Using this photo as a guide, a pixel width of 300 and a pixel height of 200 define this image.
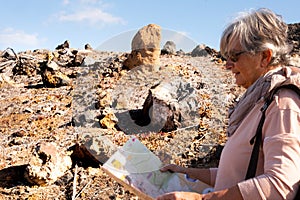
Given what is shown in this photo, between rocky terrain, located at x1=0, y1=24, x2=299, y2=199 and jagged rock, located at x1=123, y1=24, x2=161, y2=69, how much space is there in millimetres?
91

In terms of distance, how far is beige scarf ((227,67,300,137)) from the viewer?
4.62 ft

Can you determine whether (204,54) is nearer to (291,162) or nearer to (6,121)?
(6,121)

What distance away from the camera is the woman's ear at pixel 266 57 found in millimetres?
1548

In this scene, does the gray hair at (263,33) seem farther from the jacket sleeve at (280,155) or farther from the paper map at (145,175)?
the paper map at (145,175)

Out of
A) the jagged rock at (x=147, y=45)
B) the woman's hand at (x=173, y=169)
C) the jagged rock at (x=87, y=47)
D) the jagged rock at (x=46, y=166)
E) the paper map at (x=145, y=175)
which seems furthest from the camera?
the jagged rock at (x=87, y=47)

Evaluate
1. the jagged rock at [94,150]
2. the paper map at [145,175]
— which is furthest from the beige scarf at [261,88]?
the jagged rock at [94,150]

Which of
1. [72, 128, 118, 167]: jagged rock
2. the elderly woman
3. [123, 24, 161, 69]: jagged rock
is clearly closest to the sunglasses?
the elderly woman

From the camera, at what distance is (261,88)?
1.47 m

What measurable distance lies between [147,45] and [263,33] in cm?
703

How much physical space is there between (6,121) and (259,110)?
6.19 m

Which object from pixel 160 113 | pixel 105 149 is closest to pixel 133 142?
pixel 105 149

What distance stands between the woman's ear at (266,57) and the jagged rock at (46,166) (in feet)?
12.1

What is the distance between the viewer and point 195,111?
21.8 feet

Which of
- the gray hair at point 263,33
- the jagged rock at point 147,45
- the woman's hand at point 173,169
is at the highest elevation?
the gray hair at point 263,33
